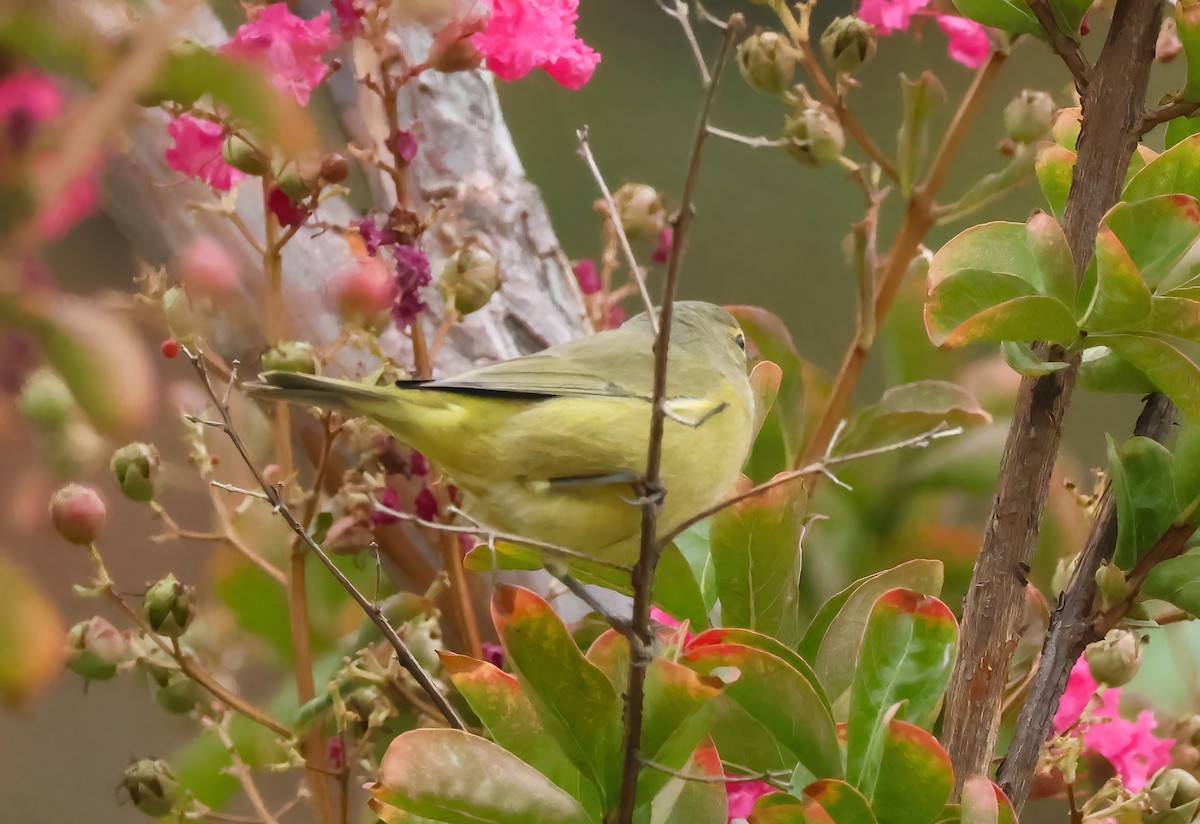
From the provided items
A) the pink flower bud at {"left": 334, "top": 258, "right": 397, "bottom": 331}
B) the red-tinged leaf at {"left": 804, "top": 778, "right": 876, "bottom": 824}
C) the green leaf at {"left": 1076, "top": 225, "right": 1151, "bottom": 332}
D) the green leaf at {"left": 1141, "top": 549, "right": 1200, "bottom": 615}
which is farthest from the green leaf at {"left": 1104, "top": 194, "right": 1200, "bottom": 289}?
the pink flower bud at {"left": 334, "top": 258, "right": 397, "bottom": 331}

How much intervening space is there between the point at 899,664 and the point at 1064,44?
0.89 feet

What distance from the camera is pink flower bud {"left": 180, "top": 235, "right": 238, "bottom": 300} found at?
694mm

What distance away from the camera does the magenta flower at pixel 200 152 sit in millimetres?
554

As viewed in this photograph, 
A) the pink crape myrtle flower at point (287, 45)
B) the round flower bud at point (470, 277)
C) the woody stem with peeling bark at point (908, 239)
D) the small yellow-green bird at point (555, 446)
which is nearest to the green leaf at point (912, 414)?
the woody stem with peeling bark at point (908, 239)

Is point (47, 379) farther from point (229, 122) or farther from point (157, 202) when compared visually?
point (157, 202)

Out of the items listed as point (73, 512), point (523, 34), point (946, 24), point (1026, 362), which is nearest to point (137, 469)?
point (73, 512)

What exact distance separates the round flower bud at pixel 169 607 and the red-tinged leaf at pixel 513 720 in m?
0.17

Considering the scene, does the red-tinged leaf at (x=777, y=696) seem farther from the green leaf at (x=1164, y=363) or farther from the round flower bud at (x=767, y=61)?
the round flower bud at (x=767, y=61)

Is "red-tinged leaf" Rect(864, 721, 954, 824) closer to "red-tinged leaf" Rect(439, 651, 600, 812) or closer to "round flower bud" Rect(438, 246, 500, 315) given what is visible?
"red-tinged leaf" Rect(439, 651, 600, 812)

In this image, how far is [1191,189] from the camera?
46 cm

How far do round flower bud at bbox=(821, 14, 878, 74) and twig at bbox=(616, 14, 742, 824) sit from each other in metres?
0.33

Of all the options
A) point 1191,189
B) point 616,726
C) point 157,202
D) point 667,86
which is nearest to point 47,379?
point 616,726

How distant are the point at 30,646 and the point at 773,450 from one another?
42 centimetres

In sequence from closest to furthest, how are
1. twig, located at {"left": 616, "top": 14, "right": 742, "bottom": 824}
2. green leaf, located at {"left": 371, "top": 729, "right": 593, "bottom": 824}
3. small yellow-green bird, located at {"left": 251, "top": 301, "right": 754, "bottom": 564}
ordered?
1. twig, located at {"left": 616, "top": 14, "right": 742, "bottom": 824}
2. green leaf, located at {"left": 371, "top": 729, "right": 593, "bottom": 824}
3. small yellow-green bird, located at {"left": 251, "top": 301, "right": 754, "bottom": 564}
